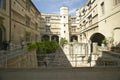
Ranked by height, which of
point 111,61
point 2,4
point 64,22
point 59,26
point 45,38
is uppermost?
point 64,22

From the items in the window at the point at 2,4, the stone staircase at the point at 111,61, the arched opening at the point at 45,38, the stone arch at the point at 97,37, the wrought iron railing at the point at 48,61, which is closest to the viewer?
the wrought iron railing at the point at 48,61

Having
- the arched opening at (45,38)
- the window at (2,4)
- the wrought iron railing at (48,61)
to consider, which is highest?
the window at (2,4)

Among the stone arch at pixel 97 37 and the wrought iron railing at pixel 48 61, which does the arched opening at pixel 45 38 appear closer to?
the stone arch at pixel 97 37

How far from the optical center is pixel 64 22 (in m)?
52.2

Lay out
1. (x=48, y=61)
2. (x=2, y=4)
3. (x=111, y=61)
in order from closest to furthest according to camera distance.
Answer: (x=111, y=61) < (x=48, y=61) < (x=2, y=4)

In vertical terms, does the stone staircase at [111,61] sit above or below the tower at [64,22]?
below

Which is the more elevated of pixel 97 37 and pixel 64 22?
pixel 64 22

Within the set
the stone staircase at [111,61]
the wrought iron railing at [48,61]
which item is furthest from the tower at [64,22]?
the stone staircase at [111,61]

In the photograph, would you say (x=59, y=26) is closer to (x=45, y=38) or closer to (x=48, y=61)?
(x=45, y=38)

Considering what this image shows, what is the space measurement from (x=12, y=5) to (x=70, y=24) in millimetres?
35654

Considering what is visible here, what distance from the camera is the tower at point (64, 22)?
51.3m

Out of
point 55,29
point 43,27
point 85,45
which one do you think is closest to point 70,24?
point 55,29

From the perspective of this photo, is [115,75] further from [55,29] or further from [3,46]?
[55,29]

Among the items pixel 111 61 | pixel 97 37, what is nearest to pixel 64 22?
pixel 97 37
